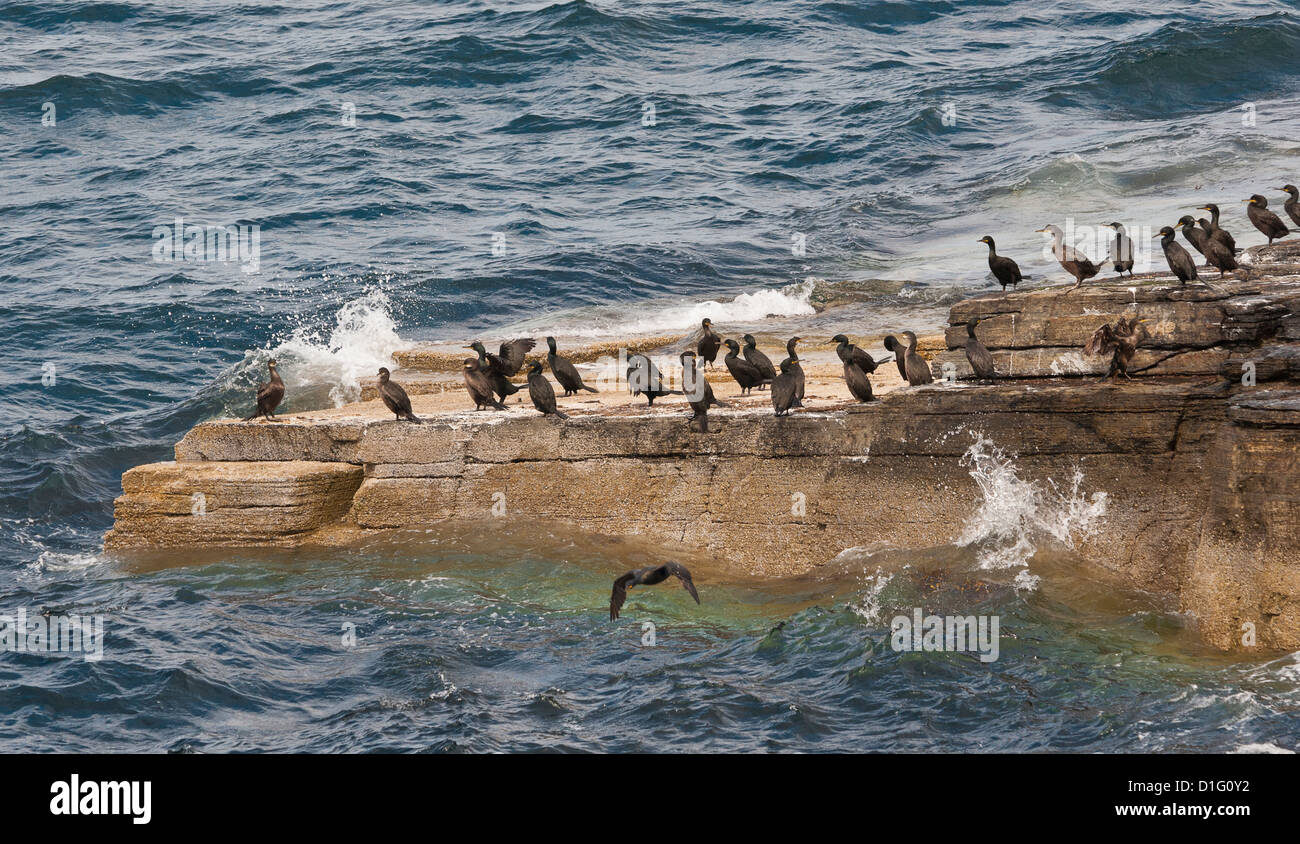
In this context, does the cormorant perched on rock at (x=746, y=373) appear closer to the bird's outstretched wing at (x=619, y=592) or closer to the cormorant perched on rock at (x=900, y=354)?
the cormorant perched on rock at (x=900, y=354)

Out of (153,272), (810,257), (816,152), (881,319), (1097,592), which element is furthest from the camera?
(816,152)

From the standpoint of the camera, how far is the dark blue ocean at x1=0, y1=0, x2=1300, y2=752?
1012 cm

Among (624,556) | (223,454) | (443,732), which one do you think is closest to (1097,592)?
(624,556)

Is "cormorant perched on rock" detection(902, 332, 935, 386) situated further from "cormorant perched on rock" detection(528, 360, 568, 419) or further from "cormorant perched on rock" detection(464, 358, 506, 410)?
"cormorant perched on rock" detection(464, 358, 506, 410)

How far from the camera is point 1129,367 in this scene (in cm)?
1164

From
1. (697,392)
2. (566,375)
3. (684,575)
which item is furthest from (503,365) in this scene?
(684,575)

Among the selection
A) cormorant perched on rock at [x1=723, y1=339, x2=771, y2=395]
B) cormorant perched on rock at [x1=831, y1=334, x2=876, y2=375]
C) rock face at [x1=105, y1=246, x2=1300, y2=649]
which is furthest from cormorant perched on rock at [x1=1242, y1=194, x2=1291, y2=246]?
cormorant perched on rock at [x1=723, y1=339, x2=771, y2=395]

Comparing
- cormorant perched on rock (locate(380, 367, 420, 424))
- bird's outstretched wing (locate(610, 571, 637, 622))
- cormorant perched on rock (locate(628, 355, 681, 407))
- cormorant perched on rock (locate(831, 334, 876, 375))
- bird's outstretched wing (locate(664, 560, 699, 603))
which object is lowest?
bird's outstretched wing (locate(610, 571, 637, 622))

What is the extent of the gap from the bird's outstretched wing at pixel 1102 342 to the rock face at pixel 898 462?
0.17m

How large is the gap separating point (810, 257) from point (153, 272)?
1290 centimetres

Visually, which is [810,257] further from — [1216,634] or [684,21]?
[684,21]

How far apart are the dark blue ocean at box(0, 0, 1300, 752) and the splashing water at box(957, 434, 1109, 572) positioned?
1.7 inches

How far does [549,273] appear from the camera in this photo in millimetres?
24094

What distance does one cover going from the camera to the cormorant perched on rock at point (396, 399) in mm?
13445
